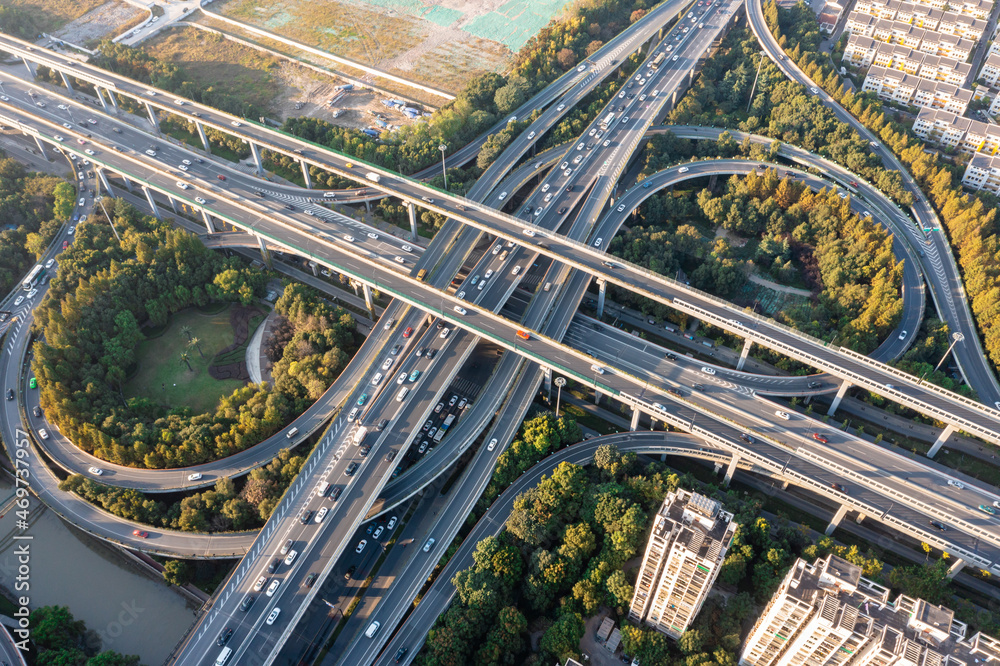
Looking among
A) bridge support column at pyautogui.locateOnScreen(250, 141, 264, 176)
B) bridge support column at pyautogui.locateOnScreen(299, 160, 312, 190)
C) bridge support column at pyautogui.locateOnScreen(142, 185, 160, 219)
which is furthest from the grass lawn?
bridge support column at pyautogui.locateOnScreen(250, 141, 264, 176)

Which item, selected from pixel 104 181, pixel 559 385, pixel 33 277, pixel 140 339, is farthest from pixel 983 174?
pixel 33 277

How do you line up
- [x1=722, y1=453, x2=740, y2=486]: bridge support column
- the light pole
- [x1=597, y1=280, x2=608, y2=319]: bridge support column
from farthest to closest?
1. the light pole
2. [x1=597, y1=280, x2=608, y2=319]: bridge support column
3. [x1=722, y1=453, x2=740, y2=486]: bridge support column

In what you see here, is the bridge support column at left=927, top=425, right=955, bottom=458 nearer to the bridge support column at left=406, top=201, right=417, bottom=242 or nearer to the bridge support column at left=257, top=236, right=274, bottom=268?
the bridge support column at left=406, top=201, right=417, bottom=242

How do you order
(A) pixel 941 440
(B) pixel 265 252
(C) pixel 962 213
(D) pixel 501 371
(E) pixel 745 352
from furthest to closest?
(B) pixel 265 252, (C) pixel 962 213, (E) pixel 745 352, (D) pixel 501 371, (A) pixel 941 440

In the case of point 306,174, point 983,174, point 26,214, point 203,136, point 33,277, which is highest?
point 983,174

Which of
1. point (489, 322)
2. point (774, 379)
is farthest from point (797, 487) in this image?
point (489, 322)

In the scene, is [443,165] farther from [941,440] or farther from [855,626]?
[855,626]
